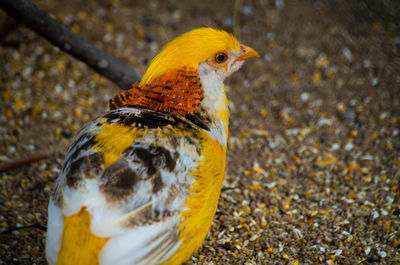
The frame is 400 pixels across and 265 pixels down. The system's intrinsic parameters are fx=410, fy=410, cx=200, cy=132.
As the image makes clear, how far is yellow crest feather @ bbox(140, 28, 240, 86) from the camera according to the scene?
2570 millimetres

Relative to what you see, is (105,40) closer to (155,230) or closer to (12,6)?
(12,6)

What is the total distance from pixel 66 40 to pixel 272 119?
6.68 ft

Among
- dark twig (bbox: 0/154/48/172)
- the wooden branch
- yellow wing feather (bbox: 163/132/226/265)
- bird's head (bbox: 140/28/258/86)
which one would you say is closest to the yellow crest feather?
bird's head (bbox: 140/28/258/86)

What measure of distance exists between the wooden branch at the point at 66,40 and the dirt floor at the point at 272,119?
2.33 ft

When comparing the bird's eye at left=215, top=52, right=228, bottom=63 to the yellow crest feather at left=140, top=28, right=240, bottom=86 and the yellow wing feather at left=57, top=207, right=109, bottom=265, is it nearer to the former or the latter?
the yellow crest feather at left=140, top=28, right=240, bottom=86

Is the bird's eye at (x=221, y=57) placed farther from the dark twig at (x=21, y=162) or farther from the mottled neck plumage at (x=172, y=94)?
the dark twig at (x=21, y=162)

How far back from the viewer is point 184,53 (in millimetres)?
2580

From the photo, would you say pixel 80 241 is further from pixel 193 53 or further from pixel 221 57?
pixel 221 57

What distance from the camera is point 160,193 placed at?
209 centimetres

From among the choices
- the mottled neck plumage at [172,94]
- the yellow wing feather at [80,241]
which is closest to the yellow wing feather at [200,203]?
the mottled neck plumage at [172,94]

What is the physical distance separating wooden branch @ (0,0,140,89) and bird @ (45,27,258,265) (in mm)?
777

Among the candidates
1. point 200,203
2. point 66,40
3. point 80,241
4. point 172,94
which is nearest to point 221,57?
point 172,94

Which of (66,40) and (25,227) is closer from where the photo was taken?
(25,227)

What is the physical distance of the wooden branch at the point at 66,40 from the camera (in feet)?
10.7
